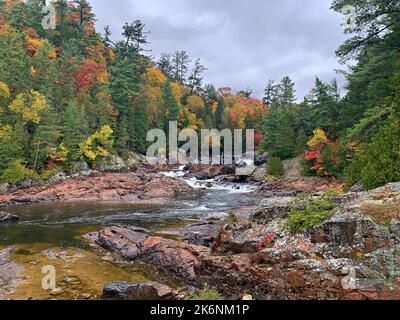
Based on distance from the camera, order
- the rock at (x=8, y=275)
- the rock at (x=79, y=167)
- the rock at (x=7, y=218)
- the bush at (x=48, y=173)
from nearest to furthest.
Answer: the rock at (x=8, y=275)
the rock at (x=7, y=218)
the bush at (x=48, y=173)
the rock at (x=79, y=167)

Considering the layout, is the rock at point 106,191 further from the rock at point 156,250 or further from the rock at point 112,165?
the rock at point 156,250

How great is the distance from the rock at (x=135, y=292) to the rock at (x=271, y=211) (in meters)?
4.06

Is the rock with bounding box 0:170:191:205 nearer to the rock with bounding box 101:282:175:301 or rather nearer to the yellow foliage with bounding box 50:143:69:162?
the yellow foliage with bounding box 50:143:69:162

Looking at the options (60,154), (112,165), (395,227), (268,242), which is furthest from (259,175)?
(395,227)

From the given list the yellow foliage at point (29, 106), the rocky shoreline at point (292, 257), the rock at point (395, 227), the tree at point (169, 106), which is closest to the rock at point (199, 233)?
the rocky shoreline at point (292, 257)

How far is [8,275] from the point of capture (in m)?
9.54

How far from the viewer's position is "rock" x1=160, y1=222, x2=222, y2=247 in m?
13.3

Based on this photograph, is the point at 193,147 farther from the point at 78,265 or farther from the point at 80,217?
the point at 78,265

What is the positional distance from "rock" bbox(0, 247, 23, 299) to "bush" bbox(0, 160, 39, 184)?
69.9 feet

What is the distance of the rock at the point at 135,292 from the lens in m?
7.37

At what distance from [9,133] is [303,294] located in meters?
33.8

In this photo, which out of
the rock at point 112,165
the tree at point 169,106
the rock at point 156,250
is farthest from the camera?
the tree at point 169,106

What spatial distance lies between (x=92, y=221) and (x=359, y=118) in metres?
26.6

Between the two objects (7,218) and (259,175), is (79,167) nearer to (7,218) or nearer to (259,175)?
(7,218)
